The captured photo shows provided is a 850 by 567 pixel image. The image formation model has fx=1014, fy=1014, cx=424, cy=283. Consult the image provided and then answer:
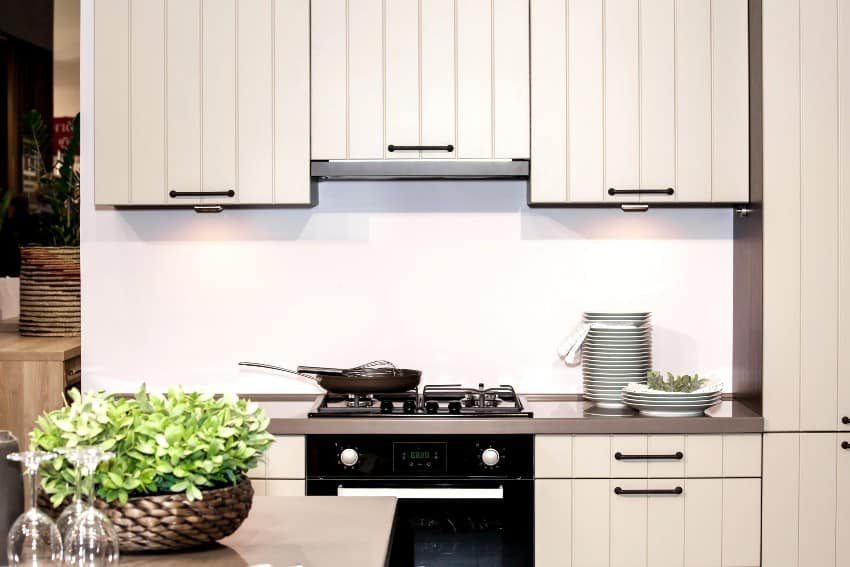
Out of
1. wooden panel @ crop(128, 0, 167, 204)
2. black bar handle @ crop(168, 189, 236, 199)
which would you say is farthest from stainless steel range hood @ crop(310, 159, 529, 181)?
wooden panel @ crop(128, 0, 167, 204)

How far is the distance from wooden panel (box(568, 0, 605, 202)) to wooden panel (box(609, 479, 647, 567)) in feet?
3.33

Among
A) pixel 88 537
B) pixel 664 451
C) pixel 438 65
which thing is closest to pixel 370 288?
pixel 438 65

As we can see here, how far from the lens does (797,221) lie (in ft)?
10.6

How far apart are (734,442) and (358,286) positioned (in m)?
1.39

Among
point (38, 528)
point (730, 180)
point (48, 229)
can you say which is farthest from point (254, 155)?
point (38, 528)

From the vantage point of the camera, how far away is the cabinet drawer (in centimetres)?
313

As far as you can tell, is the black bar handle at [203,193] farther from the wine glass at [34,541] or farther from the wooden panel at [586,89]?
the wine glass at [34,541]

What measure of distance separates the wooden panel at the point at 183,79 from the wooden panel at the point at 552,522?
1.55 m

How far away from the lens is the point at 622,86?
10.9 feet

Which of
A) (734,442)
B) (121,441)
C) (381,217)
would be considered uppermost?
(381,217)

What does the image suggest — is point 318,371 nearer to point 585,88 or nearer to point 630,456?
point 630,456

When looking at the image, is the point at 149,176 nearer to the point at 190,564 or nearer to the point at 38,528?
the point at 190,564

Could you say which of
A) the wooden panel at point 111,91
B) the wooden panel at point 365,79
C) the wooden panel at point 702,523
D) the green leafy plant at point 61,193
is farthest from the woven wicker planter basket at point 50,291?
the wooden panel at point 702,523

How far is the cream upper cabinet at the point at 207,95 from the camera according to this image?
332 cm
